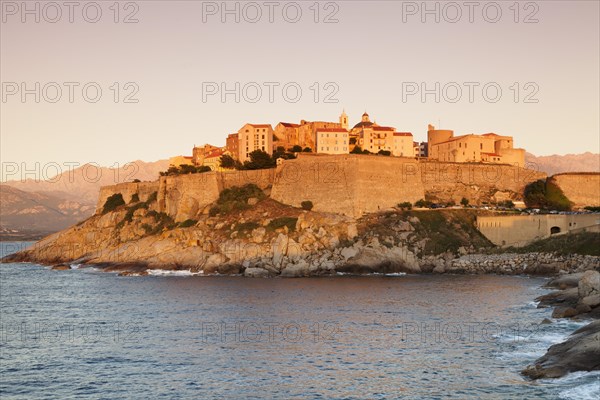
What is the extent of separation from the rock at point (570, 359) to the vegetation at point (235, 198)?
180 ft

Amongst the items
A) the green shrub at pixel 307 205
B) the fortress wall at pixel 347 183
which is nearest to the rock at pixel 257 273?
the green shrub at pixel 307 205

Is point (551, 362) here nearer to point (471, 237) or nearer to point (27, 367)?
point (27, 367)

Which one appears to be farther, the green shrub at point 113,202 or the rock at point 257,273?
the green shrub at point 113,202

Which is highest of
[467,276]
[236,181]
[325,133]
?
[325,133]

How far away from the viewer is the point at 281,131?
105625mm

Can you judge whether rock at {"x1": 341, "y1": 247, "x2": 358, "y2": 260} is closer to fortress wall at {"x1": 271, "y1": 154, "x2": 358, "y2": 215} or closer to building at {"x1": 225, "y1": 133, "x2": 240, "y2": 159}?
fortress wall at {"x1": 271, "y1": 154, "x2": 358, "y2": 215}

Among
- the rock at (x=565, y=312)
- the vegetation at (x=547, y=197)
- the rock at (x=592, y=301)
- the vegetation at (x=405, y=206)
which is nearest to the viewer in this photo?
the rock at (x=565, y=312)

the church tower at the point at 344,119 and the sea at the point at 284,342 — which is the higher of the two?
the church tower at the point at 344,119

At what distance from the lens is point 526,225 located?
69.3m

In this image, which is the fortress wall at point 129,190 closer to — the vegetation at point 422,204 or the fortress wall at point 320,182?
the fortress wall at point 320,182

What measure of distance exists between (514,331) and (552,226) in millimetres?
38673

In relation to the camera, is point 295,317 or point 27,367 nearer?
point 27,367

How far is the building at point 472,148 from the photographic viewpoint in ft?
312

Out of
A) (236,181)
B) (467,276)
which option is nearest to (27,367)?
(467,276)
